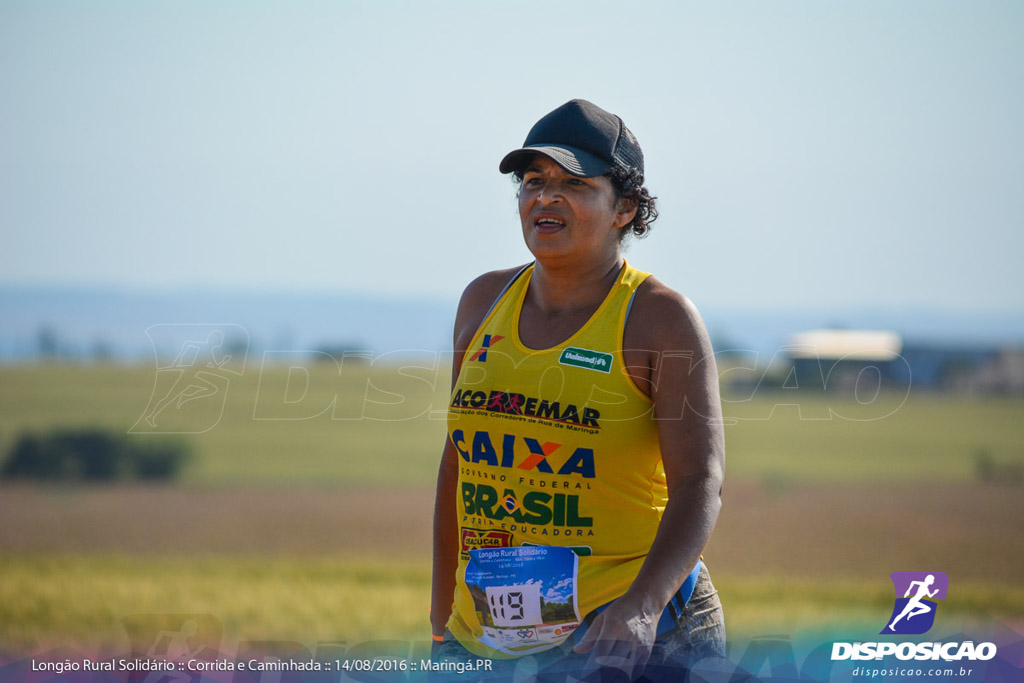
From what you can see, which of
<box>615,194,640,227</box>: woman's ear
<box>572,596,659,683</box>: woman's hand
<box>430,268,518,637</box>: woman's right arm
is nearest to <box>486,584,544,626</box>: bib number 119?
<box>572,596,659,683</box>: woman's hand

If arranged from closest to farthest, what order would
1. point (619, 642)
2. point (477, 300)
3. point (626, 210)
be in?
1. point (619, 642)
2. point (626, 210)
3. point (477, 300)

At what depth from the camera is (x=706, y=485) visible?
9.08 feet

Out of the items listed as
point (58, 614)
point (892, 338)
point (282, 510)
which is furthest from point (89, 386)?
point (892, 338)

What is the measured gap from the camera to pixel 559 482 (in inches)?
113

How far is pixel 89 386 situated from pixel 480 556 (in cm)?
5343

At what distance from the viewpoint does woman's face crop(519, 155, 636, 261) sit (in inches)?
118

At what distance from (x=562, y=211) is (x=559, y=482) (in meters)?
0.77

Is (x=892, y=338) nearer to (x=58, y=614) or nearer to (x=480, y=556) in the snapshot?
(x=58, y=614)

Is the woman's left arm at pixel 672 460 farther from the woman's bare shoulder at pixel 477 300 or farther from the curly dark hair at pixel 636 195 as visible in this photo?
the woman's bare shoulder at pixel 477 300

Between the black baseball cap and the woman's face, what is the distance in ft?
0.14

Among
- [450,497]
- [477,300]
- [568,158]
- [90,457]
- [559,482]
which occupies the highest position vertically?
[568,158]

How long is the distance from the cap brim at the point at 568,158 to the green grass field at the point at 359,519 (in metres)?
1.82

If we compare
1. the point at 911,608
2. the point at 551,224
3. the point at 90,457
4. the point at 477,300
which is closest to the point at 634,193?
the point at 551,224

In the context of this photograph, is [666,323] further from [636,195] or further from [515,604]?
[515,604]
